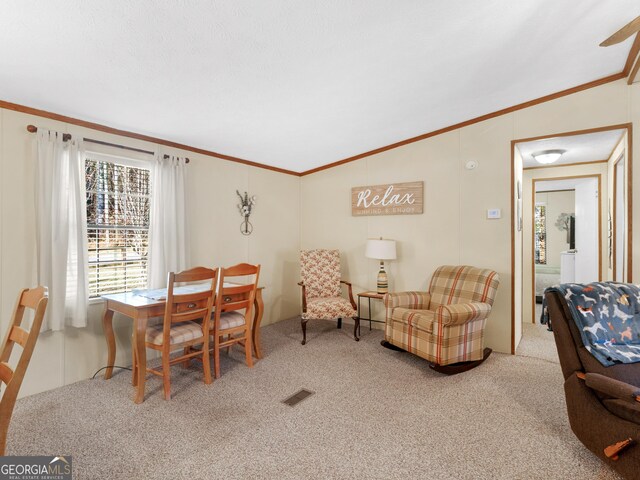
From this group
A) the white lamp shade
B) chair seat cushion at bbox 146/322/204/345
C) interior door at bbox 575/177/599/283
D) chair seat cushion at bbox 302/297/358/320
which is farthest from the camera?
interior door at bbox 575/177/599/283

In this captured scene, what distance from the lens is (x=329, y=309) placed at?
3910 mm

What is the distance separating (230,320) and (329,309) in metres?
1.22

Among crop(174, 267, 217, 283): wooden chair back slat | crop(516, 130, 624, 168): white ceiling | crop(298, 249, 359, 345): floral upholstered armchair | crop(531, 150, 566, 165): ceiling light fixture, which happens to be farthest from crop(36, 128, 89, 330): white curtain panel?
crop(531, 150, 566, 165): ceiling light fixture


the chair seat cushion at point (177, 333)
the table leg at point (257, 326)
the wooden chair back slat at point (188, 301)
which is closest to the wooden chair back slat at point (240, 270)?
the wooden chair back slat at point (188, 301)

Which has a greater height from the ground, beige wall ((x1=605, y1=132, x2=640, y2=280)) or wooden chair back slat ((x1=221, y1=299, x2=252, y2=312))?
beige wall ((x1=605, y1=132, x2=640, y2=280))

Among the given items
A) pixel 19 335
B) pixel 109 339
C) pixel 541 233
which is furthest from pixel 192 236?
pixel 541 233

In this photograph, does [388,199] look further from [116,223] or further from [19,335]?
[19,335]

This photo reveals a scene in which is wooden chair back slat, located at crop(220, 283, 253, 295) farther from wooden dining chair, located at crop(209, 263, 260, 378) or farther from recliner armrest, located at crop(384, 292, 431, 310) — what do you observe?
recliner armrest, located at crop(384, 292, 431, 310)

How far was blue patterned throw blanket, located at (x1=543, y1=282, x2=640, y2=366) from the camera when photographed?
1873 mm

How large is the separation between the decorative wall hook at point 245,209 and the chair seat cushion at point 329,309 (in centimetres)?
135

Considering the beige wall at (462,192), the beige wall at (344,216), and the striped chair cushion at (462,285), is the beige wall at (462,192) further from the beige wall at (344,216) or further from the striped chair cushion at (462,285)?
the striped chair cushion at (462,285)

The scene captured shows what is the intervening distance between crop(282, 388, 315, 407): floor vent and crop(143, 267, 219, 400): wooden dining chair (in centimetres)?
75

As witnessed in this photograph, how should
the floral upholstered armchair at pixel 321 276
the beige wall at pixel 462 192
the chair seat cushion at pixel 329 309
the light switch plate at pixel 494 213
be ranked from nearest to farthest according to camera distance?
the beige wall at pixel 462 192, the light switch plate at pixel 494 213, the chair seat cushion at pixel 329 309, the floral upholstered armchair at pixel 321 276
